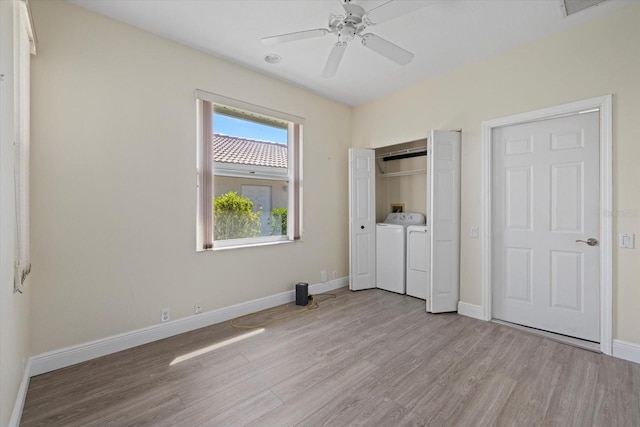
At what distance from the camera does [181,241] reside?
289 centimetres

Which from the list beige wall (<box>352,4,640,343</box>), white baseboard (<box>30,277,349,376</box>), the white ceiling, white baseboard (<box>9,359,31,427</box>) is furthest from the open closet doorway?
white baseboard (<box>9,359,31,427</box>)

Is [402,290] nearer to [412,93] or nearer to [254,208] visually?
[254,208]

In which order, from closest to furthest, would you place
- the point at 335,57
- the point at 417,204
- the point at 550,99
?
the point at 335,57, the point at 550,99, the point at 417,204

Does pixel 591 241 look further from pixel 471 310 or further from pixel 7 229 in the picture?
pixel 7 229

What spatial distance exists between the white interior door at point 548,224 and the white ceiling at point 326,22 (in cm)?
95

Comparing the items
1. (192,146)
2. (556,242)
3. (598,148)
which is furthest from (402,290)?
(192,146)

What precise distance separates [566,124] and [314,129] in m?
2.87

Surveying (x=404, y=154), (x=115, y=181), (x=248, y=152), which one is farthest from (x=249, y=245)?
(x=404, y=154)

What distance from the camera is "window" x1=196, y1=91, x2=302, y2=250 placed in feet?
10.1

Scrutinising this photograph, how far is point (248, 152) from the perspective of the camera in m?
3.52

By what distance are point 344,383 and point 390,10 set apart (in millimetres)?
2678

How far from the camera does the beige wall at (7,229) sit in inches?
52.9

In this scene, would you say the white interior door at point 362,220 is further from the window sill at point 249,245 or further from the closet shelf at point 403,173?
the window sill at point 249,245

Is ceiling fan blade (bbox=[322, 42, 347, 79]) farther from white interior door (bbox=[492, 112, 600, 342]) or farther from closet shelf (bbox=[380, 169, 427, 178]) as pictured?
closet shelf (bbox=[380, 169, 427, 178])
